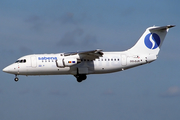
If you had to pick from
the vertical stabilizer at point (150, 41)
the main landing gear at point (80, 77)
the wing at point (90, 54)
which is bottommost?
the main landing gear at point (80, 77)

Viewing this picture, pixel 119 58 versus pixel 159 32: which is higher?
pixel 159 32

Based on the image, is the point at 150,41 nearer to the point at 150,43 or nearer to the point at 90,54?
the point at 150,43

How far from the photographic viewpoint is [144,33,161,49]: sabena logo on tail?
33.6 metres

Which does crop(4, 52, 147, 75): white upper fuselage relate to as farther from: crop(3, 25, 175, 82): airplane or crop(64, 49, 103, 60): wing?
crop(64, 49, 103, 60): wing

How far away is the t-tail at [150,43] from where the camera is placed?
33125 mm

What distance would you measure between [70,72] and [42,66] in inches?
98.2

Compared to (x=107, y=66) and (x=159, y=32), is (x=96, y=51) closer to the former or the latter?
(x=107, y=66)

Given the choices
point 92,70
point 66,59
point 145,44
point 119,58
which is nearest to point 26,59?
point 66,59

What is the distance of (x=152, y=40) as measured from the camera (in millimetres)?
33812

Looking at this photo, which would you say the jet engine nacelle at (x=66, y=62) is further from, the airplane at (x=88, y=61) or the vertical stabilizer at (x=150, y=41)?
the vertical stabilizer at (x=150, y=41)

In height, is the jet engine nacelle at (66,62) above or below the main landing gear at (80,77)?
above

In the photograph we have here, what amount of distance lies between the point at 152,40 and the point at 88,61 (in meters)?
6.58

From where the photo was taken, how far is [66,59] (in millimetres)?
30578

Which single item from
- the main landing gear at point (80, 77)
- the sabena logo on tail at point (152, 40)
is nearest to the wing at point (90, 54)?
the main landing gear at point (80, 77)
